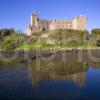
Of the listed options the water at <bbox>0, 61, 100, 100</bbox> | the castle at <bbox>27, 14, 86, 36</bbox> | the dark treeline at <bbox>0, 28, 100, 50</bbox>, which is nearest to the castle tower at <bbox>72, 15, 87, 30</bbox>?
the castle at <bbox>27, 14, 86, 36</bbox>

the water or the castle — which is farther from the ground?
the castle

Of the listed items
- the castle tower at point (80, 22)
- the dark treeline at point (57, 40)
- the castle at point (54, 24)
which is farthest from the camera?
the castle at point (54, 24)

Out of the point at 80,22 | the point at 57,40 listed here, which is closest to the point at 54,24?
the point at 80,22

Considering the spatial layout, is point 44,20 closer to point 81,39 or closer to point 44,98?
point 81,39

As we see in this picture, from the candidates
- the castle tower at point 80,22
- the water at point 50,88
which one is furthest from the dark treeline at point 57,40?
the water at point 50,88

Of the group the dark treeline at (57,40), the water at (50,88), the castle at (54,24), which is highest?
the castle at (54,24)

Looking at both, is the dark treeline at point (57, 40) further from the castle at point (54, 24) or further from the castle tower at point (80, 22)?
the castle at point (54, 24)

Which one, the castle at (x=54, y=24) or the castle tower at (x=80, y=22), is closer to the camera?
the castle tower at (x=80, y=22)

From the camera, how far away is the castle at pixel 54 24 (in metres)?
173

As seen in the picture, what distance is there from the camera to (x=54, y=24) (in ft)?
593

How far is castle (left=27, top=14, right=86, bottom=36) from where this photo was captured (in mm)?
172875

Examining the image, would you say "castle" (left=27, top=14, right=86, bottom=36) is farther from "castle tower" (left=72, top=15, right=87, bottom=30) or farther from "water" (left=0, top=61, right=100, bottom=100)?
"water" (left=0, top=61, right=100, bottom=100)

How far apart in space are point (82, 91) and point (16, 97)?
657cm

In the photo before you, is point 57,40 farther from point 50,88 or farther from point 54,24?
point 50,88
